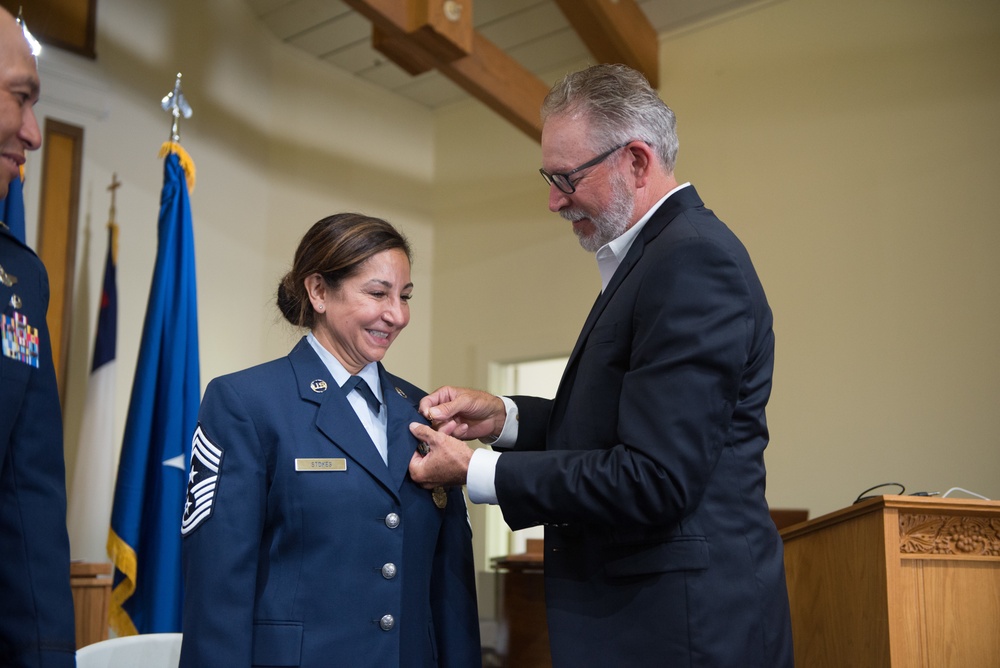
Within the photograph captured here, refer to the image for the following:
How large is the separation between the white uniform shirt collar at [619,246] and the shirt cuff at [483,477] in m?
0.40

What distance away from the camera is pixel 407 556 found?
76.2 inches

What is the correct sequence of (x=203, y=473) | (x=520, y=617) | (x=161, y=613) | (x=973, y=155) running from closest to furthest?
(x=203, y=473) → (x=520, y=617) → (x=161, y=613) → (x=973, y=155)

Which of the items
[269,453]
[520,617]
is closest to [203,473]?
[269,453]

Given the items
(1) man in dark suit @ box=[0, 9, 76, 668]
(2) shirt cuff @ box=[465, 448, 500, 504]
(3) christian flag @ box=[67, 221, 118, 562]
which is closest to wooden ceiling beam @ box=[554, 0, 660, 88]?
(3) christian flag @ box=[67, 221, 118, 562]

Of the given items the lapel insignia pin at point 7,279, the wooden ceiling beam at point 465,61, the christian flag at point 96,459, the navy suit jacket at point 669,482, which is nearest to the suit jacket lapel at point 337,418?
the navy suit jacket at point 669,482

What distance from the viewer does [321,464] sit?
1.89 m

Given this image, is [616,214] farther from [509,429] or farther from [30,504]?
[30,504]

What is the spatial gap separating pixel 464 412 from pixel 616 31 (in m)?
3.71

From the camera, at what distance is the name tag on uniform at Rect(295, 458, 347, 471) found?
6.16 ft

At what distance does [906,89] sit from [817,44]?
1.88 ft

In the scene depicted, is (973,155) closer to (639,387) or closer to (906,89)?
(906,89)

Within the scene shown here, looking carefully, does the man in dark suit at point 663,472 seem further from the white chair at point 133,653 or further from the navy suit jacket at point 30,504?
the white chair at point 133,653

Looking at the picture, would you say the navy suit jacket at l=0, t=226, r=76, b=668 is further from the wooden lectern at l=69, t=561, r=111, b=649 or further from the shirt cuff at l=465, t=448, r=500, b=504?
the wooden lectern at l=69, t=561, r=111, b=649

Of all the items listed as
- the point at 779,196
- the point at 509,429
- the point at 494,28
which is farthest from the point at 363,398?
the point at 494,28
